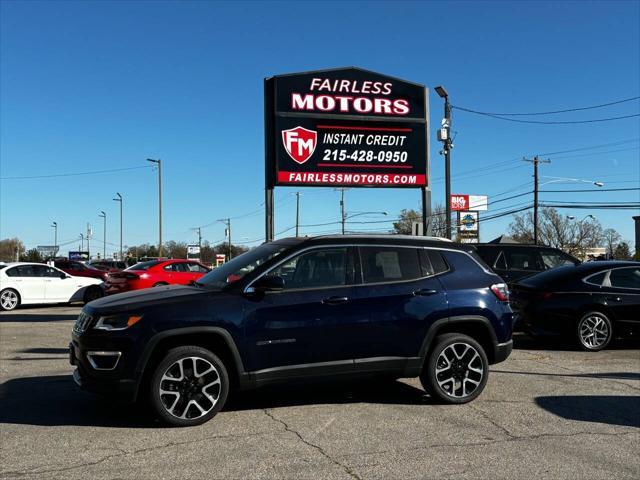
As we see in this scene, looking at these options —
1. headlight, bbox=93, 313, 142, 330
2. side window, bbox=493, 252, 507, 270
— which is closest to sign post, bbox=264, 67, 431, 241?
side window, bbox=493, 252, 507, 270

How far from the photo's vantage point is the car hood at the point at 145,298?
5246mm

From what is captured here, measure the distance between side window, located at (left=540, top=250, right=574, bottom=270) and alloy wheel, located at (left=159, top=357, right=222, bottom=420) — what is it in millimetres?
9842

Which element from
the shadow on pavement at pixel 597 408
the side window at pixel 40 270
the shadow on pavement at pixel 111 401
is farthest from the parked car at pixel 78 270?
the shadow on pavement at pixel 597 408

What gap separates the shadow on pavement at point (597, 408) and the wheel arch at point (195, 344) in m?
3.25

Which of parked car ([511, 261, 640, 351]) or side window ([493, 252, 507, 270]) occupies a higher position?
side window ([493, 252, 507, 270])

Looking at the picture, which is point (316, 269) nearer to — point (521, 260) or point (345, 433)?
point (345, 433)

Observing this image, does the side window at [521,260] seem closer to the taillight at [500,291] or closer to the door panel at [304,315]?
the taillight at [500,291]

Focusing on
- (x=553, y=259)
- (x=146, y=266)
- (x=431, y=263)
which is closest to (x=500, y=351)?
(x=431, y=263)

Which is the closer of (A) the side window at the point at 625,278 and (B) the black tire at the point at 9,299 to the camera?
(A) the side window at the point at 625,278

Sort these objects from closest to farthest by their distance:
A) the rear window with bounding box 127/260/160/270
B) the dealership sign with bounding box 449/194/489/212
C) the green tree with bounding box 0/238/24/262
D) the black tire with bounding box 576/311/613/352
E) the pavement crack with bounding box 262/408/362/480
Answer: the pavement crack with bounding box 262/408/362/480 → the black tire with bounding box 576/311/613/352 → the rear window with bounding box 127/260/160/270 → the dealership sign with bounding box 449/194/489/212 → the green tree with bounding box 0/238/24/262

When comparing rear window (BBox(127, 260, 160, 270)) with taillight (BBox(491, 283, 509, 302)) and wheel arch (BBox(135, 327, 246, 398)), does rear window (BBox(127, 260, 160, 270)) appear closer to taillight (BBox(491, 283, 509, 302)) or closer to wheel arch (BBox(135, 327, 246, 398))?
wheel arch (BBox(135, 327, 246, 398))

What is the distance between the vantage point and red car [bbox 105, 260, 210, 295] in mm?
16953

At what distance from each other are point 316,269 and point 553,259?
29.8 feet

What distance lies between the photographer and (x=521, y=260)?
42.8 ft
